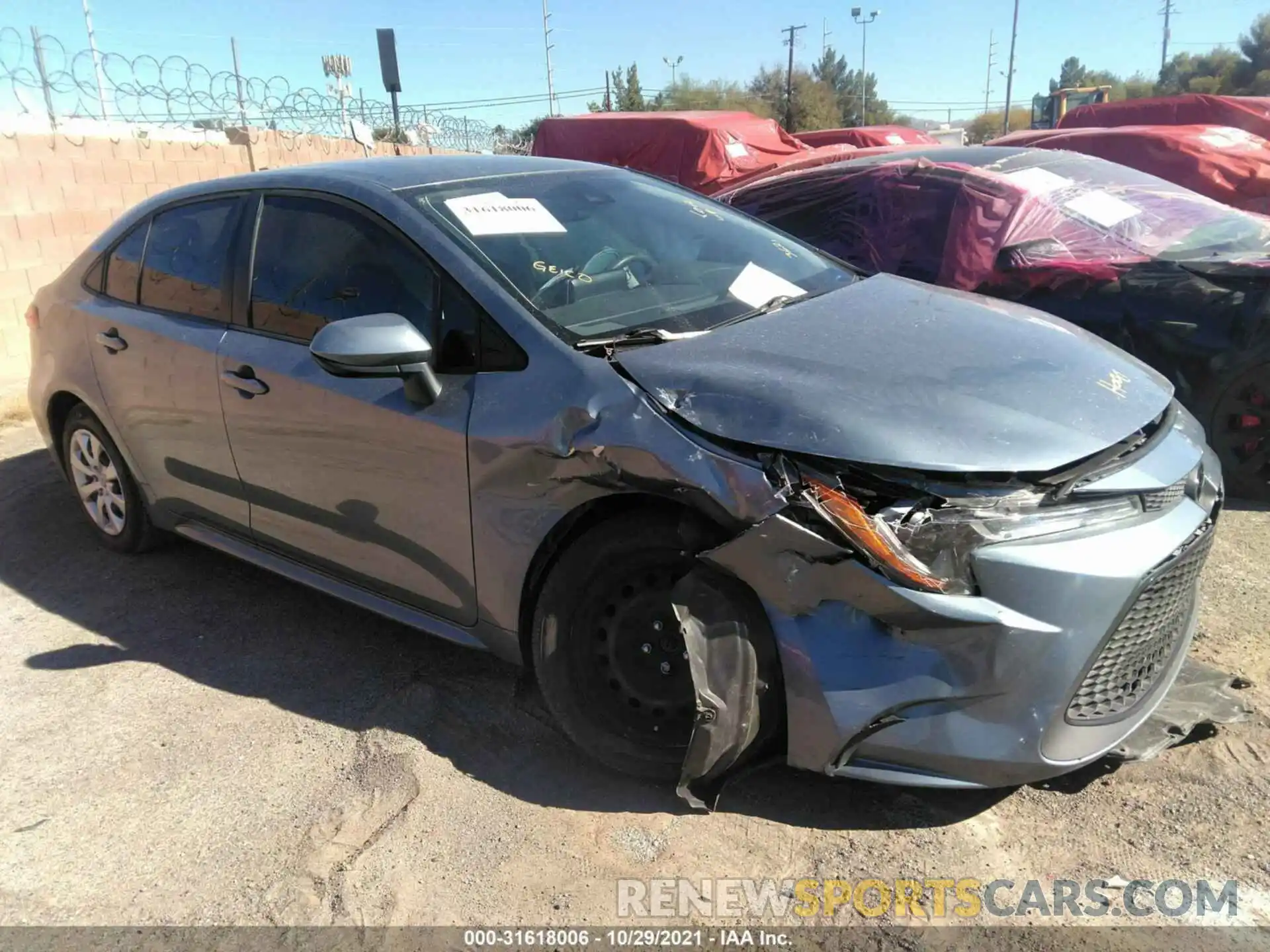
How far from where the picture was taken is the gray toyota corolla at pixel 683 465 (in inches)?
85.1

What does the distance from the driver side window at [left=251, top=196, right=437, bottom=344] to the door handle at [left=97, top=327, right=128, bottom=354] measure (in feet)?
2.91

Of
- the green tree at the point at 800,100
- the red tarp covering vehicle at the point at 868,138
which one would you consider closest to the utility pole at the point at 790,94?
the green tree at the point at 800,100

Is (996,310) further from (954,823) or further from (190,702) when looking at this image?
(190,702)

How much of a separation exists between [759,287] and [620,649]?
133cm

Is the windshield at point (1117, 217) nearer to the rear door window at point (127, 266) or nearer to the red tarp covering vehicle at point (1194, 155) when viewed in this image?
the red tarp covering vehicle at point (1194, 155)

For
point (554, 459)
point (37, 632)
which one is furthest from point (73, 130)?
point (554, 459)

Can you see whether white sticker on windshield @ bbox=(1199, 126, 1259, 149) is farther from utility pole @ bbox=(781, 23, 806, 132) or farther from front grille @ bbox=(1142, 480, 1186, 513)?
utility pole @ bbox=(781, 23, 806, 132)

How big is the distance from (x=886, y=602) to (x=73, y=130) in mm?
10052

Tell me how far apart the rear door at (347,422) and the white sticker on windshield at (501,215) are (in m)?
0.21

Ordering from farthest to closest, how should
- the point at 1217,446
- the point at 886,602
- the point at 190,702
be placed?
the point at 1217,446 → the point at 190,702 → the point at 886,602

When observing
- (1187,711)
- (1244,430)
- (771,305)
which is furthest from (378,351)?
(1244,430)

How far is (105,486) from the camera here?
4.42m

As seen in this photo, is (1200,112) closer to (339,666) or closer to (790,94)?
(339,666)

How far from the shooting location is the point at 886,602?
2123 millimetres
